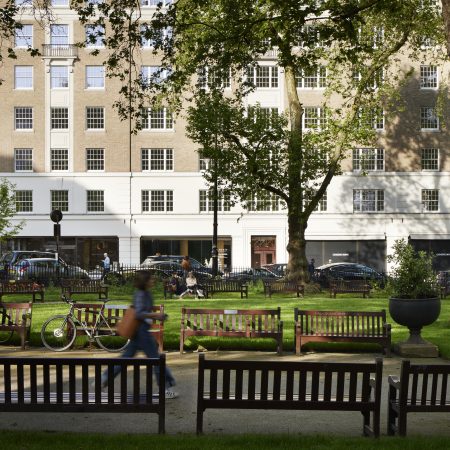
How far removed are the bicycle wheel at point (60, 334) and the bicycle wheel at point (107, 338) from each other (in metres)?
0.47

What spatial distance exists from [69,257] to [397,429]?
46765 millimetres

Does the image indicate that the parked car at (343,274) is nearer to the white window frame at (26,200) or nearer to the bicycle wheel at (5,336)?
the bicycle wheel at (5,336)

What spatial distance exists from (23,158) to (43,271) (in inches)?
798

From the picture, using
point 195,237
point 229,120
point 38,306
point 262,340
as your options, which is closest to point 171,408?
point 262,340

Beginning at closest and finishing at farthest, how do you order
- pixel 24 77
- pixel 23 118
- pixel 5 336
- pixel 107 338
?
pixel 107 338 < pixel 5 336 < pixel 23 118 < pixel 24 77

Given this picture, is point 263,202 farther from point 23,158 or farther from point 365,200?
point 23,158

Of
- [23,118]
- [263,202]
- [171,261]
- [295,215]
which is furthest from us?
[23,118]

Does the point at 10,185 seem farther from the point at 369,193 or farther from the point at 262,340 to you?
the point at 262,340

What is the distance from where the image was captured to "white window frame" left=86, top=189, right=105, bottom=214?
53.6 meters

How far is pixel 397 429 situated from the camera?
316 inches

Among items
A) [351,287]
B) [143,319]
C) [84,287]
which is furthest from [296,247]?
[143,319]

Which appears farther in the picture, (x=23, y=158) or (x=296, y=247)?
(x=23, y=158)

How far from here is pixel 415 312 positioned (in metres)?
14.4

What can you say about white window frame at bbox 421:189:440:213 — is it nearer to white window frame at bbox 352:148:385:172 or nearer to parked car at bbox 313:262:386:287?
white window frame at bbox 352:148:385:172
